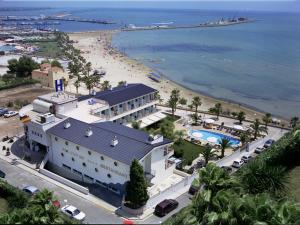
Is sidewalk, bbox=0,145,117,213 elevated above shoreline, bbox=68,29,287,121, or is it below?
above

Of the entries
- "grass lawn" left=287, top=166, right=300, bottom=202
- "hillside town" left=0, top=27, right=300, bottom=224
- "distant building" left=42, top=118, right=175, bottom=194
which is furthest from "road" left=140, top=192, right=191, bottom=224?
"grass lawn" left=287, top=166, right=300, bottom=202

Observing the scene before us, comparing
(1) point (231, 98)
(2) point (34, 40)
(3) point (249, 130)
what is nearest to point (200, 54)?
(1) point (231, 98)

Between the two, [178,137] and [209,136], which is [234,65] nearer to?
[209,136]

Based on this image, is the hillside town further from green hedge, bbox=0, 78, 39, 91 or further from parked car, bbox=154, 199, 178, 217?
green hedge, bbox=0, 78, 39, 91

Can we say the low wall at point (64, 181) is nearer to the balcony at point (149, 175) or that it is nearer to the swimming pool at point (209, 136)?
the balcony at point (149, 175)

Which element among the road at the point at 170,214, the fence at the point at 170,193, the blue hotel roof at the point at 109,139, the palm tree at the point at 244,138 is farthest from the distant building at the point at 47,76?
the road at the point at 170,214

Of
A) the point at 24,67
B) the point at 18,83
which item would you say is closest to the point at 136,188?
the point at 18,83
